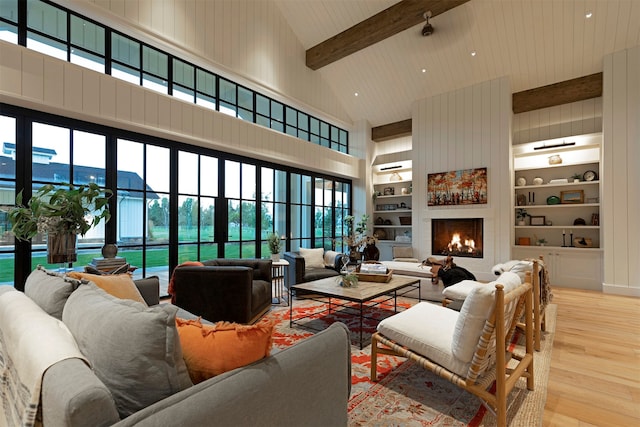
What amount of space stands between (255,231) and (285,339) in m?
3.06

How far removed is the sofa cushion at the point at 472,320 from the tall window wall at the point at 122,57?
460 cm

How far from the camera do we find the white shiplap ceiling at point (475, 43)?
4.79 metres

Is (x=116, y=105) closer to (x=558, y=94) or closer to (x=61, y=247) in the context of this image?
(x=61, y=247)

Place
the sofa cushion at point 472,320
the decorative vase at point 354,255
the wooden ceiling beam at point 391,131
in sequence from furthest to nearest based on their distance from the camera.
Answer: the wooden ceiling beam at point 391,131, the decorative vase at point 354,255, the sofa cushion at point 472,320

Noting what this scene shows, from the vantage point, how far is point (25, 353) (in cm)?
95

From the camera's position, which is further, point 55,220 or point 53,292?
point 55,220

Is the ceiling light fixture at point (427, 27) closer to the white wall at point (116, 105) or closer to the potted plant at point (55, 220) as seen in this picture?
the white wall at point (116, 105)

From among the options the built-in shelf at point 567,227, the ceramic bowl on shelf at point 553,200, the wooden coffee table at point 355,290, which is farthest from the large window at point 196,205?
the ceramic bowl on shelf at point 553,200

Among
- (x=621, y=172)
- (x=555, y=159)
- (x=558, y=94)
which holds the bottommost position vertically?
(x=621, y=172)

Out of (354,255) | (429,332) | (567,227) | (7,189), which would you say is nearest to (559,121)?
(567,227)

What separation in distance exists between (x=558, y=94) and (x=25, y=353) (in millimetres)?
7663

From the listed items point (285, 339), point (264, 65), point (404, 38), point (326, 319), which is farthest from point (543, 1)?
point (285, 339)

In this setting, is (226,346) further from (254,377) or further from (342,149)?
(342,149)

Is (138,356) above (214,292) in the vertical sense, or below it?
above
